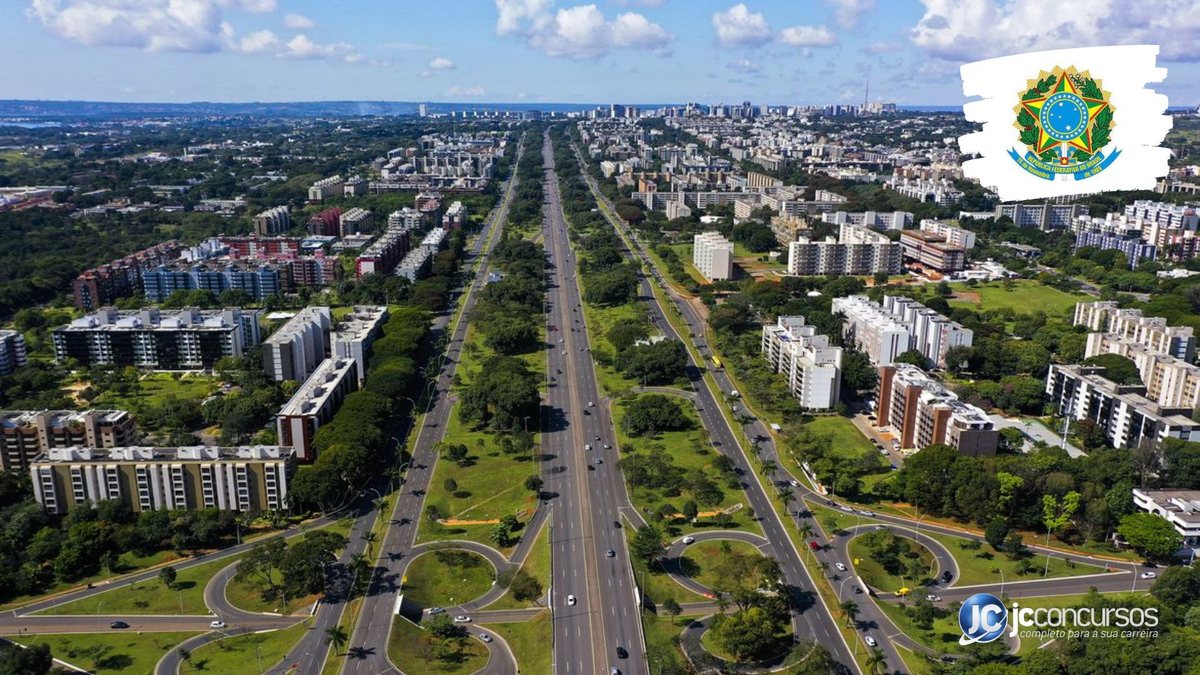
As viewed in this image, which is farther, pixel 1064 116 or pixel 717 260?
pixel 717 260

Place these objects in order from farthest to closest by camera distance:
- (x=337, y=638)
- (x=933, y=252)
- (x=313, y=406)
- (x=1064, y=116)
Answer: (x=933, y=252)
(x=313, y=406)
(x=337, y=638)
(x=1064, y=116)

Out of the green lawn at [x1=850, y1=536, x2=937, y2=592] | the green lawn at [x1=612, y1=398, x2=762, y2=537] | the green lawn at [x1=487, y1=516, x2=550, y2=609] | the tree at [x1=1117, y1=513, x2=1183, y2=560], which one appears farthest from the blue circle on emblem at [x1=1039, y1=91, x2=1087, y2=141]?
the tree at [x1=1117, y1=513, x2=1183, y2=560]

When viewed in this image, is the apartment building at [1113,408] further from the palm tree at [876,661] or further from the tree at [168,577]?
the tree at [168,577]

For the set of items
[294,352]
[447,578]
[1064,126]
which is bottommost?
[447,578]

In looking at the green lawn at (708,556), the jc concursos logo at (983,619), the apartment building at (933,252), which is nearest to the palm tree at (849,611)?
the jc concursos logo at (983,619)

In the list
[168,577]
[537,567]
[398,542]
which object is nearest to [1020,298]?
[537,567]

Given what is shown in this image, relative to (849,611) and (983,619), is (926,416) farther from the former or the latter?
(983,619)
